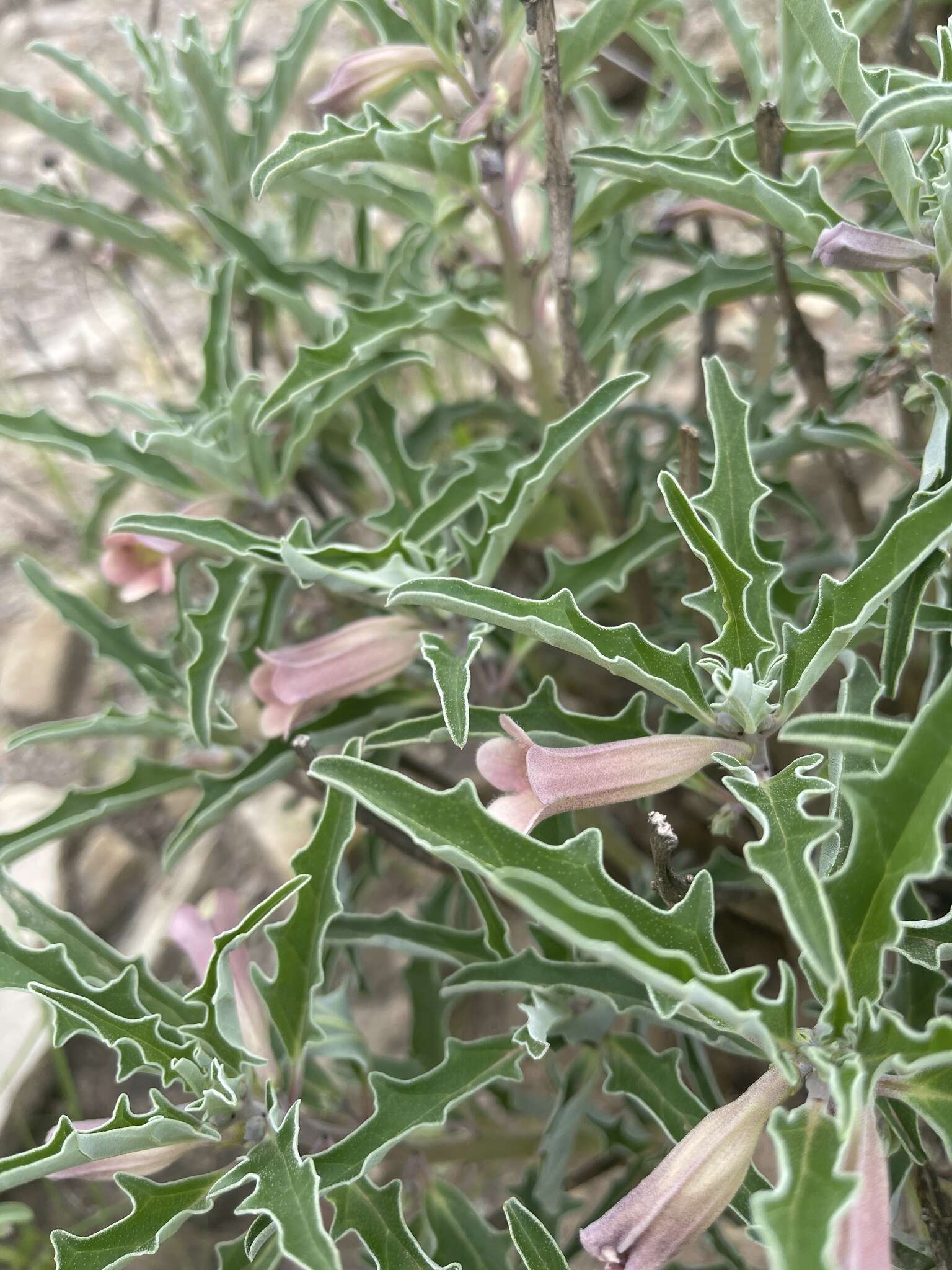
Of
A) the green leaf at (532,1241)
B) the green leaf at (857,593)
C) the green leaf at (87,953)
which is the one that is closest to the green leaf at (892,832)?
the green leaf at (857,593)

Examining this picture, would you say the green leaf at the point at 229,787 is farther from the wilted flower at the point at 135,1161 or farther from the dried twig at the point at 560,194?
the dried twig at the point at 560,194

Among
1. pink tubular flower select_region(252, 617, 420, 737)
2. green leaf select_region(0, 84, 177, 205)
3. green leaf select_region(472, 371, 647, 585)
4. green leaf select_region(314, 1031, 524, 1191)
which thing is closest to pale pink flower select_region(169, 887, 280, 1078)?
green leaf select_region(314, 1031, 524, 1191)

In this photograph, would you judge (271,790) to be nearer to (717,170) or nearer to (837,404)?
(837,404)

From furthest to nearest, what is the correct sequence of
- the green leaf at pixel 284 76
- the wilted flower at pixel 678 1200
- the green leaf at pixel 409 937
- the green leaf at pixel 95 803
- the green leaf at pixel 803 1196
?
the green leaf at pixel 284 76 → the green leaf at pixel 95 803 → the green leaf at pixel 409 937 → the wilted flower at pixel 678 1200 → the green leaf at pixel 803 1196

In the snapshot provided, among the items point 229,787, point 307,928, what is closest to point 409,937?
point 307,928

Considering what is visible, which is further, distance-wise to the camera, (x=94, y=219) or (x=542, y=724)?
(x=94, y=219)

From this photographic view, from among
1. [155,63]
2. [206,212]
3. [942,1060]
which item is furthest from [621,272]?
[942,1060]

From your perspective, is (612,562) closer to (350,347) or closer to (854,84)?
(350,347)
